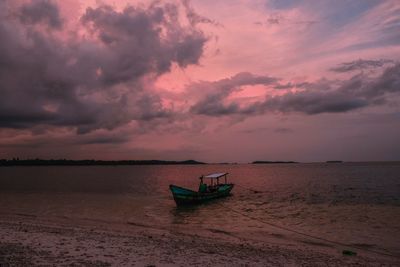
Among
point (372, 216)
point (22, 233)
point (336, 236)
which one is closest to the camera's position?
point (22, 233)

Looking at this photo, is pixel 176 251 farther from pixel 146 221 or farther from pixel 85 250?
pixel 146 221

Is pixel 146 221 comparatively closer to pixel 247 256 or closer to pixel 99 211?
pixel 99 211

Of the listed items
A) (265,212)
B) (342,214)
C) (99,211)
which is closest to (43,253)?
(99,211)

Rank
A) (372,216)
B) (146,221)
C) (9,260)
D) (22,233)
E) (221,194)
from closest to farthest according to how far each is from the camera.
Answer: (9,260), (22,233), (146,221), (372,216), (221,194)

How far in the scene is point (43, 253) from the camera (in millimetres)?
15586

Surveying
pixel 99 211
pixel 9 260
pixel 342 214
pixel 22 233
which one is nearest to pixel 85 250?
pixel 9 260

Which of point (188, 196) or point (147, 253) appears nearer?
point (147, 253)

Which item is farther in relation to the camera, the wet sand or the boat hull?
the boat hull

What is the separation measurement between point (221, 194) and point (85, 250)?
39.8 metres

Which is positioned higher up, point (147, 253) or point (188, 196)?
point (147, 253)

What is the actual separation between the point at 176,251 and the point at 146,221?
16322mm

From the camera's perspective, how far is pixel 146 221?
33.1m

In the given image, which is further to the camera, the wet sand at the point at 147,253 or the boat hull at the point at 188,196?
the boat hull at the point at 188,196

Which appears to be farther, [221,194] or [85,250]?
[221,194]
